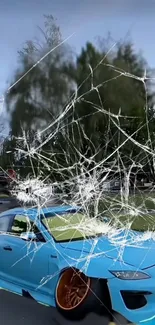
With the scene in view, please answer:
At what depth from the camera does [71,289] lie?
1.70 metres

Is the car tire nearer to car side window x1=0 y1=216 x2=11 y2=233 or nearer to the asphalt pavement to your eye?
the asphalt pavement

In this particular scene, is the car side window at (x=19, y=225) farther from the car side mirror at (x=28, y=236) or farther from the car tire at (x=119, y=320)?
the car tire at (x=119, y=320)

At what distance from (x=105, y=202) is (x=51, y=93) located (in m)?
0.58

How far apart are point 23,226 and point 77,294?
0.50 m

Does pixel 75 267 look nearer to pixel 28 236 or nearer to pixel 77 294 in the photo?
pixel 77 294

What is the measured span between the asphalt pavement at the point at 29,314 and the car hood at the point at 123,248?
27 cm

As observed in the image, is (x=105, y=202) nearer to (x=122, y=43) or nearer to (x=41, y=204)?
(x=41, y=204)

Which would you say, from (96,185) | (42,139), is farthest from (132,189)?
(42,139)

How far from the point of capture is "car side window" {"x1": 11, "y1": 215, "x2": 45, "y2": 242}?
187 cm

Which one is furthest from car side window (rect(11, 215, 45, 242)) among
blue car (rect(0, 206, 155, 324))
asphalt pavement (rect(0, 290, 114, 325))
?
asphalt pavement (rect(0, 290, 114, 325))

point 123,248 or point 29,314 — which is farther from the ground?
point 123,248

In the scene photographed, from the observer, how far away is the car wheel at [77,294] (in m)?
1.59

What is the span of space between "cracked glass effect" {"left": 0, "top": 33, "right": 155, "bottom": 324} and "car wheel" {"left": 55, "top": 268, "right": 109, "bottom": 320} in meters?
0.07

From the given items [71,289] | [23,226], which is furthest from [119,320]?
[23,226]
